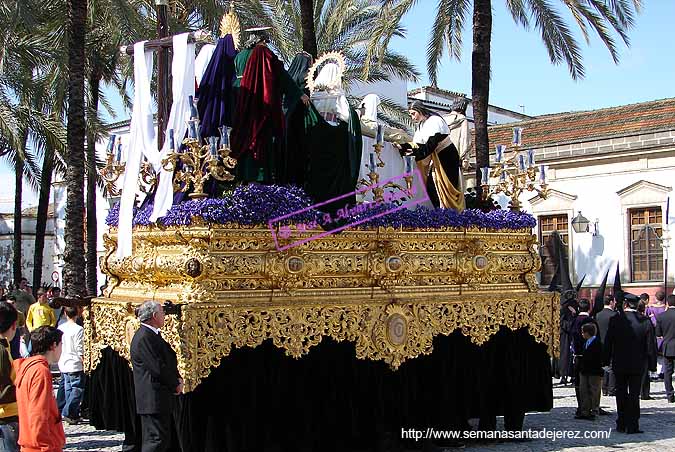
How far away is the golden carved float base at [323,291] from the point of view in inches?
313

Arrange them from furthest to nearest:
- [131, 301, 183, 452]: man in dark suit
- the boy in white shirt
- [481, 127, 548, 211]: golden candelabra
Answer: the boy in white shirt < [481, 127, 548, 211]: golden candelabra < [131, 301, 183, 452]: man in dark suit

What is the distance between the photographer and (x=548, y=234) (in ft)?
90.5

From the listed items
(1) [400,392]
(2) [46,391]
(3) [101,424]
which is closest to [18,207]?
(3) [101,424]

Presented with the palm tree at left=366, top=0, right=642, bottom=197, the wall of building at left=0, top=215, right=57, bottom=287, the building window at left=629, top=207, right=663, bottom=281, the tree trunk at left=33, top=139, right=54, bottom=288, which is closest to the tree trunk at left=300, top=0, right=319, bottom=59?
the palm tree at left=366, top=0, right=642, bottom=197

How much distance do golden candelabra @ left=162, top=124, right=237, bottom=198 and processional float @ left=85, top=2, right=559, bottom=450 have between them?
0.01m

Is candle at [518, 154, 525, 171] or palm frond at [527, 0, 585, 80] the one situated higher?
palm frond at [527, 0, 585, 80]

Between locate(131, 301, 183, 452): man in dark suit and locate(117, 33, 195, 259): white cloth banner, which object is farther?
locate(117, 33, 195, 259): white cloth banner

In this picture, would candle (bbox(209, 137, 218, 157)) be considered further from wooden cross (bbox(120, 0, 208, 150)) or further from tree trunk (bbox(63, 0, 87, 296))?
tree trunk (bbox(63, 0, 87, 296))

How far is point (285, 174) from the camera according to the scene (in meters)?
9.23

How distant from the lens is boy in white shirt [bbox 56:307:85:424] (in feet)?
35.1

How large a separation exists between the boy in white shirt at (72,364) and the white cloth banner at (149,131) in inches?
91.4

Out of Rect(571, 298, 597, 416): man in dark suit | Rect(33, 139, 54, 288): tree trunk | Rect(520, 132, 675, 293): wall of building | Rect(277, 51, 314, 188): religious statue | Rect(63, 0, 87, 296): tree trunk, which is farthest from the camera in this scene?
Rect(520, 132, 675, 293): wall of building

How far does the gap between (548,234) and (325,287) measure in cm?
2009

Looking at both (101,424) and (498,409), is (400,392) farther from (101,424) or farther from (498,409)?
(101,424)
